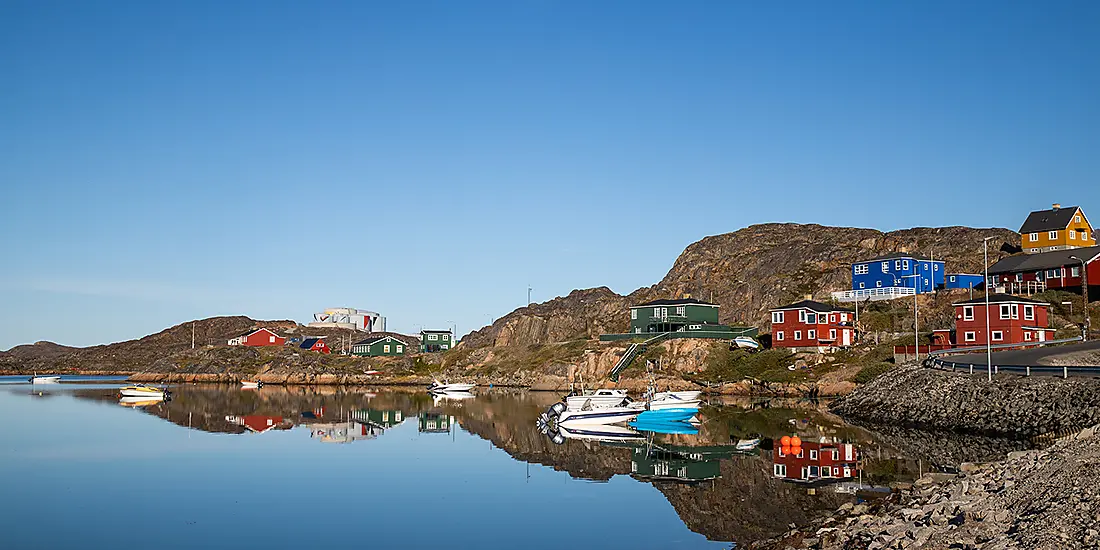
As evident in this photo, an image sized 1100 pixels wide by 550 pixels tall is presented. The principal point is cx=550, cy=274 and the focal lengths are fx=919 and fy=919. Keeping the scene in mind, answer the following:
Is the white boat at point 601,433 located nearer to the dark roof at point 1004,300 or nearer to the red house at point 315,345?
the dark roof at point 1004,300

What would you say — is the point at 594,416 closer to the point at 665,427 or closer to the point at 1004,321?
the point at 665,427

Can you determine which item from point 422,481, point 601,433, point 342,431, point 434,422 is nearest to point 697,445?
point 601,433

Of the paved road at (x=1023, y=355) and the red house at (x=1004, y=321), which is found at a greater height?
the red house at (x=1004, y=321)

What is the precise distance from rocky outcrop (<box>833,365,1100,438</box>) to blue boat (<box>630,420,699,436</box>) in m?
14.0

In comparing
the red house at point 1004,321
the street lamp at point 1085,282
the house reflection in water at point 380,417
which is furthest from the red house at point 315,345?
the street lamp at point 1085,282

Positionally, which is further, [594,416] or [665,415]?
[594,416]

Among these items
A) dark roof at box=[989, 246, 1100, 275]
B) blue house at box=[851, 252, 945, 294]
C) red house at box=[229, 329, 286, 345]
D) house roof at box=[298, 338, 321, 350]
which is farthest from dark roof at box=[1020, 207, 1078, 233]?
red house at box=[229, 329, 286, 345]

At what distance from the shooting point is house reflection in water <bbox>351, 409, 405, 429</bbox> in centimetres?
8150

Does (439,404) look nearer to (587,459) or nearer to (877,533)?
(587,459)

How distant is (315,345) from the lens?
18275 centimetres

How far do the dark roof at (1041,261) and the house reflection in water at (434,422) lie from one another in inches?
2877

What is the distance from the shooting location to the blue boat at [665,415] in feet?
237

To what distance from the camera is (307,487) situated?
45562 mm

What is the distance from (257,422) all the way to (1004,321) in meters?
73.0
